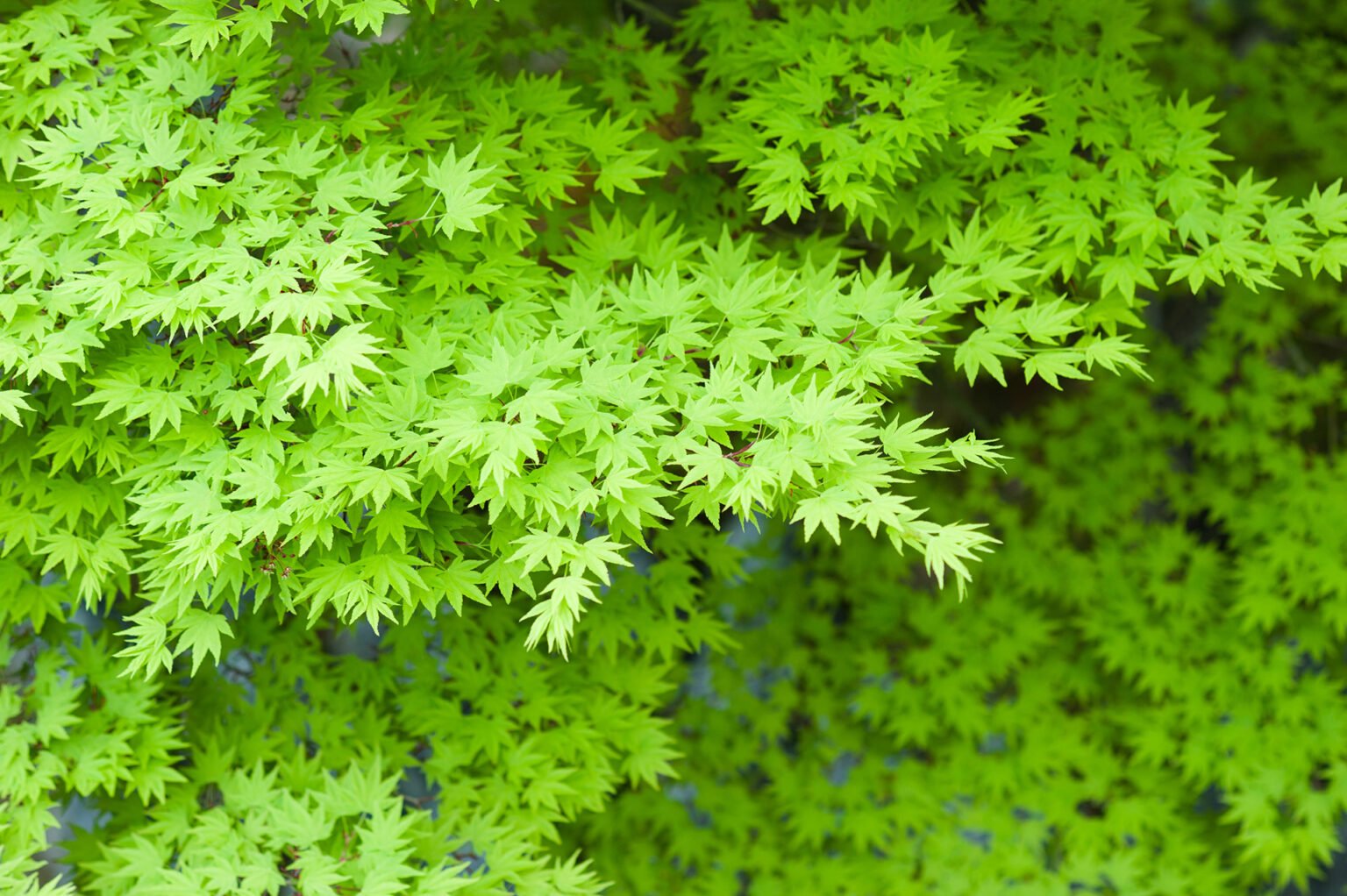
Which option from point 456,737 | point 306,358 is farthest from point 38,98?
point 456,737

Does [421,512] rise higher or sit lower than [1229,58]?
lower

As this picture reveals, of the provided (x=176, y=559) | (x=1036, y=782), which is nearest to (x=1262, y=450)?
(x=1036, y=782)

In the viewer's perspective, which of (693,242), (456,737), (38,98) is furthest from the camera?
(456,737)

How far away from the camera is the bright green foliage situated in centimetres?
248

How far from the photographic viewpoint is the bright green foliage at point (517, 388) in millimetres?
2480

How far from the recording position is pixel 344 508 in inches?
100

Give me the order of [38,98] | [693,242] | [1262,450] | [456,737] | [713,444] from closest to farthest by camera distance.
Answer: [713,444] → [38,98] → [693,242] → [456,737] → [1262,450]

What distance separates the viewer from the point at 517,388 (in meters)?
2.52

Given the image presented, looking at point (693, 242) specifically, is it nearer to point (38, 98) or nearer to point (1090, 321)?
point (1090, 321)

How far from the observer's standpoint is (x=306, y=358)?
244 centimetres

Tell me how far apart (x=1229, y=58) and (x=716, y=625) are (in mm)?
3829

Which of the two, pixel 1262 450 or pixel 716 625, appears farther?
pixel 1262 450

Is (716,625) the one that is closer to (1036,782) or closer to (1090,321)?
(1090,321)

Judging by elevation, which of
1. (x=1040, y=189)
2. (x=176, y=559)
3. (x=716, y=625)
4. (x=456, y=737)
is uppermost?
(x=1040, y=189)
